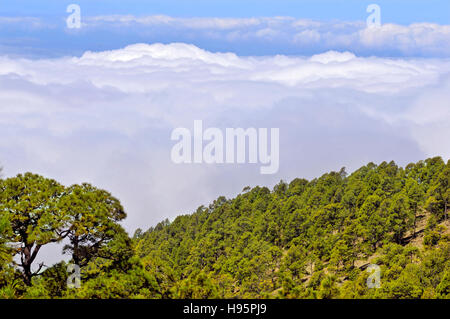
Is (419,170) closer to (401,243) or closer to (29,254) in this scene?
(401,243)

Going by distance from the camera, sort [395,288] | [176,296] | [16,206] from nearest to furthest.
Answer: [176,296] → [16,206] → [395,288]

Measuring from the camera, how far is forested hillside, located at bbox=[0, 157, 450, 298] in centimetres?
3206

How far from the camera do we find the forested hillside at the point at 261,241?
32.1m

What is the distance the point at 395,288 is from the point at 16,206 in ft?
108

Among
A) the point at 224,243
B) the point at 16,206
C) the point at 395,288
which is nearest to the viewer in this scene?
the point at 16,206

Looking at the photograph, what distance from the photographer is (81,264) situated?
3322 cm

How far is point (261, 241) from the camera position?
302 ft

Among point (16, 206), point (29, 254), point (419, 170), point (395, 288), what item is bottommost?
point (395, 288)

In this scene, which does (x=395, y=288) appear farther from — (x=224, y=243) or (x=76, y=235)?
(x=224, y=243)

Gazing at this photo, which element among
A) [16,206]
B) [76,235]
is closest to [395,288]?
[76,235]
